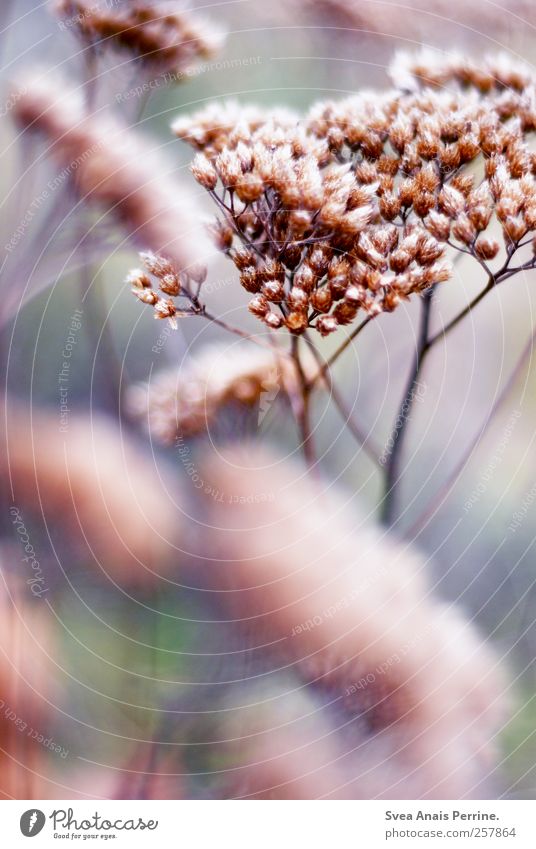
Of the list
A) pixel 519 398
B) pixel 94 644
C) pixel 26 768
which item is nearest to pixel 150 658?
pixel 94 644

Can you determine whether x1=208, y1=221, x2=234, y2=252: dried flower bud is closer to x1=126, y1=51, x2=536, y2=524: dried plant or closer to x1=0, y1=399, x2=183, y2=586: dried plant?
x1=126, y1=51, x2=536, y2=524: dried plant

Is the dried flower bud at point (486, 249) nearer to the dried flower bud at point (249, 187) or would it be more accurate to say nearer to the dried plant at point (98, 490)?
the dried flower bud at point (249, 187)

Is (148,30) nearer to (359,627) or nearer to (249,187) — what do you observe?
(249,187)
